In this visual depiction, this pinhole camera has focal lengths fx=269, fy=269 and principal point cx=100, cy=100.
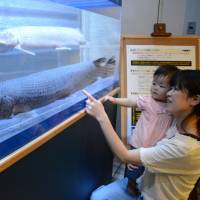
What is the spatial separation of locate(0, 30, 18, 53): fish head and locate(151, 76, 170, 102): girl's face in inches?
31.9

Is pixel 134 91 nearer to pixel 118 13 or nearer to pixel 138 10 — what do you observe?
pixel 118 13

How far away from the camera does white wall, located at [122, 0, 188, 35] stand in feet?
7.59

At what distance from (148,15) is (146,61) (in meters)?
0.70

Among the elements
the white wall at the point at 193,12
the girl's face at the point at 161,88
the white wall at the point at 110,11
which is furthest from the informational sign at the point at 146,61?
the white wall at the point at 193,12

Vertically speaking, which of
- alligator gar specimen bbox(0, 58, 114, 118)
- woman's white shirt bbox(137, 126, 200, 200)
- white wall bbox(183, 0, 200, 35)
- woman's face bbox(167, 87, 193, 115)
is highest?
white wall bbox(183, 0, 200, 35)

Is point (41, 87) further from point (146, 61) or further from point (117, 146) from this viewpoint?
point (146, 61)

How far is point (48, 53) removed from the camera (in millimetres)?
1037

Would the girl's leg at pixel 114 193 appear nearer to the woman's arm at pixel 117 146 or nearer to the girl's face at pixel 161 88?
the woman's arm at pixel 117 146

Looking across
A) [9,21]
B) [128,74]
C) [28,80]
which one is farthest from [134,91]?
[9,21]

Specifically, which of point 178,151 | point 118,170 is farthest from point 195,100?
point 118,170

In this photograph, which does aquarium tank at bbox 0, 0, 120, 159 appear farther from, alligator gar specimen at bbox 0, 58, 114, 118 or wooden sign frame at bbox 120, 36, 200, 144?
wooden sign frame at bbox 120, 36, 200, 144

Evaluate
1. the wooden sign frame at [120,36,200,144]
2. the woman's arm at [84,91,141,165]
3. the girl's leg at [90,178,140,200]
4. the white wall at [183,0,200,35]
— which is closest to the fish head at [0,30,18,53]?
the woman's arm at [84,91,141,165]

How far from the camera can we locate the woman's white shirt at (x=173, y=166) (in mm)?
1077

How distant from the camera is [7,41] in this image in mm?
790
